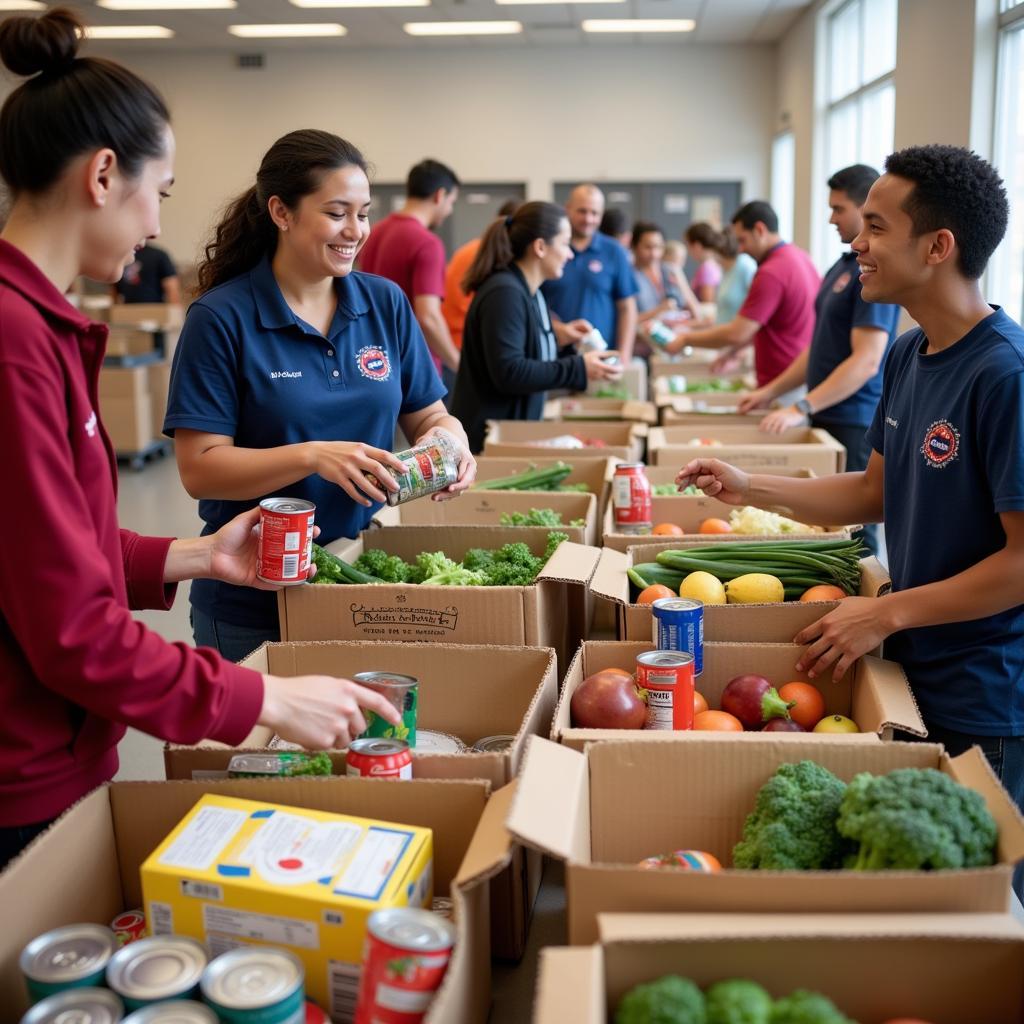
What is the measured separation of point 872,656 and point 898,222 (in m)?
0.75

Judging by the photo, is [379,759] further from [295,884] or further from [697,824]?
[697,824]

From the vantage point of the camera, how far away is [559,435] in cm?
385

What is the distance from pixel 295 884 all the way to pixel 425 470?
0.99 metres

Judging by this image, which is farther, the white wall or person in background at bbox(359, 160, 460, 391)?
the white wall

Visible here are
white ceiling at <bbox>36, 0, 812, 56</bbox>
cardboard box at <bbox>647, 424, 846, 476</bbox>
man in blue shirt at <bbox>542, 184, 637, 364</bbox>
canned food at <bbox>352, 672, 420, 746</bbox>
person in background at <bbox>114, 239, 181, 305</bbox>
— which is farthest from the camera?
white ceiling at <bbox>36, 0, 812, 56</bbox>

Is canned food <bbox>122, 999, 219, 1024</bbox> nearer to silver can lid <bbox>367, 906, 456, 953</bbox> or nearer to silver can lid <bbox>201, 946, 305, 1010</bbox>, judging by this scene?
Answer: silver can lid <bbox>201, 946, 305, 1010</bbox>

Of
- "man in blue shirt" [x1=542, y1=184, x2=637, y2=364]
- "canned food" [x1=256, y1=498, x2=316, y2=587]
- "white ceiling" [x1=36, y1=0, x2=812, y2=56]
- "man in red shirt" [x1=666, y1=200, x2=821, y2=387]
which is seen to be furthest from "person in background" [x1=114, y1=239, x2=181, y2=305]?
"canned food" [x1=256, y1=498, x2=316, y2=587]

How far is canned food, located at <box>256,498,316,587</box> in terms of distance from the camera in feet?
5.86

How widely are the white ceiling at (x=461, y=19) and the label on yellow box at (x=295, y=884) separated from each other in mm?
10325

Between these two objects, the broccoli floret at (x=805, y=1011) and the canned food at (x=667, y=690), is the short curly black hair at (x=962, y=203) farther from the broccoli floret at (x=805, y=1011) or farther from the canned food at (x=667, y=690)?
the broccoli floret at (x=805, y=1011)

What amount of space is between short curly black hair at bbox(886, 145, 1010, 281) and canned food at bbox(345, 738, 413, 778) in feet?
4.03

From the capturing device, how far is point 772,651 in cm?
194

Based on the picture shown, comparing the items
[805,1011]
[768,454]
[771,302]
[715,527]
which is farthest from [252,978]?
[771,302]

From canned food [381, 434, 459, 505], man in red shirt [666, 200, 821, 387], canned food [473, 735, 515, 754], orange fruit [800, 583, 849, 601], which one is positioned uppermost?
man in red shirt [666, 200, 821, 387]
